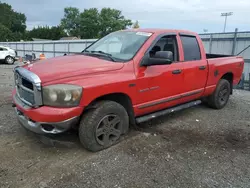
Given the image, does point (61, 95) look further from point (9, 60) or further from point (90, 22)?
point (90, 22)

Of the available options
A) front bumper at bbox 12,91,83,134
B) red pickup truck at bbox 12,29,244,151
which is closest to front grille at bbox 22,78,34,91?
red pickup truck at bbox 12,29,244,151

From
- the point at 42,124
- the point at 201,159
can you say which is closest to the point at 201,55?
the point at 201,159

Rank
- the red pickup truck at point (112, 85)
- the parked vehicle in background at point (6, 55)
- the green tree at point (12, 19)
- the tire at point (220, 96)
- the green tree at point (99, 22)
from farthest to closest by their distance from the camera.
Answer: the green tree at point (12, 19), the green tree at point (99, 22), the parked vehicle in background at point (6, 55), the tire at point (220, 96), the red pickup truck at point (112, 85)

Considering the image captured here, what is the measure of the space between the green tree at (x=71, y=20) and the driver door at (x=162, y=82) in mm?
76180

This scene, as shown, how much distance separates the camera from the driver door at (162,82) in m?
3.59

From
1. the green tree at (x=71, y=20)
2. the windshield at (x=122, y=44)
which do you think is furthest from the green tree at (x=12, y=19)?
the windshield at (x=122, y=44)

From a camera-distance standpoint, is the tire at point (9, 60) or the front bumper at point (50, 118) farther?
the tire at point (9, 60)

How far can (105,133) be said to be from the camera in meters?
3.32

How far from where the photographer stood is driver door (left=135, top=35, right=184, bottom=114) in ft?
11.8

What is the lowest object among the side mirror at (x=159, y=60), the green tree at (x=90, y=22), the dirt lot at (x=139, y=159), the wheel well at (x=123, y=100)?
the dirt lot at (x=139, y=159)

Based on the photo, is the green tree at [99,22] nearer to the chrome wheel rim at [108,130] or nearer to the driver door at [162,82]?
the driver door at [162,82]

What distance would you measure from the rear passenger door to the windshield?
100 centimetres

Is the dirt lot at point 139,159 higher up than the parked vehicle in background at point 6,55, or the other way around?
the parked vehicle in background at point 6,55

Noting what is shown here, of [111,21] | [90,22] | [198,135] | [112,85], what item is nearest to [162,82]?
[112,85]
